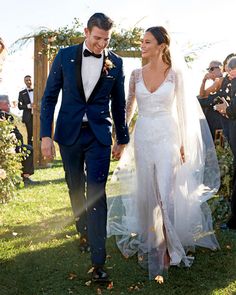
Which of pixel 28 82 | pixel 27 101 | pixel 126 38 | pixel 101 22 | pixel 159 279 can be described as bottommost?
pixel 159 279

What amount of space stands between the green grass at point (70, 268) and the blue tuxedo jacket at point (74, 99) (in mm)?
1094

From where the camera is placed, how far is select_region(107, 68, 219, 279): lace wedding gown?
16.0ft

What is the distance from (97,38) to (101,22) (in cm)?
13

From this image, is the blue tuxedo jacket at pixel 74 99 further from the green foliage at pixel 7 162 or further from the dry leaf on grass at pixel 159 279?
the green foliage at pixel 7 162

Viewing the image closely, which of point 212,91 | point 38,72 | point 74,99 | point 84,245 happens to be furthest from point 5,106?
point 38,72

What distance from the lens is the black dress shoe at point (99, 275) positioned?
420 centimetres

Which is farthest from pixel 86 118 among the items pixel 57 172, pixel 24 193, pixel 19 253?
pixel 57 172

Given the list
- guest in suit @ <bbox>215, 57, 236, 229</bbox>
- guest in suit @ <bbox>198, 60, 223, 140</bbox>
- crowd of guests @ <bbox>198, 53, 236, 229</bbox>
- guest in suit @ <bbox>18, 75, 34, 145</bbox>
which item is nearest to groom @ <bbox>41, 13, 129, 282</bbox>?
guest in suit @ <bbox>215, 57, 236, 229</bbox>

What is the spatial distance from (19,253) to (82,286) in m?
1.15

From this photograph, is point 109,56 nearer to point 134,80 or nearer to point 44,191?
point 134,80

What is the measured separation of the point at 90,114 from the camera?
434cm

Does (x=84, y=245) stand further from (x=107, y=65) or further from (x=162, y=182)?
(x=107, y=65)

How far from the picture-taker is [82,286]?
4191mm

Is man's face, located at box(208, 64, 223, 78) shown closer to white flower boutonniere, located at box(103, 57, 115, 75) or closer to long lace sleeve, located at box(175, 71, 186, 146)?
long lace sleeve, located at box(175, 71, 186, 146)
